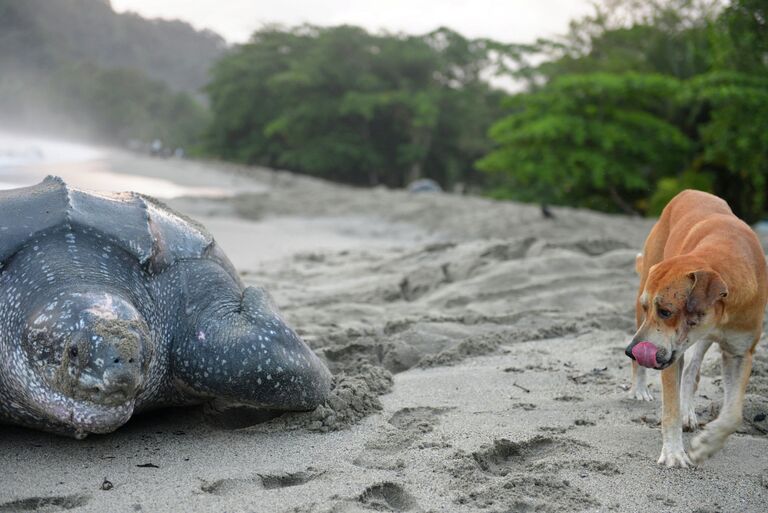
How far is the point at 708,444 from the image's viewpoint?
6.48ft

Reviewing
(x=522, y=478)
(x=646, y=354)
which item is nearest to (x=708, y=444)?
A: (x=646, y=354)

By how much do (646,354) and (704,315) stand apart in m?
0.18

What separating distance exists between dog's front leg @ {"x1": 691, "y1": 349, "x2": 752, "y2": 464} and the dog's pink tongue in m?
0.29

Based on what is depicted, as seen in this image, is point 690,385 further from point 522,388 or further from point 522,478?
point 522,478

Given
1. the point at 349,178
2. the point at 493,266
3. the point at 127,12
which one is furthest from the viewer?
the point at 127,12

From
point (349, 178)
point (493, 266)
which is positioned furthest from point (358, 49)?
point (493, 266)

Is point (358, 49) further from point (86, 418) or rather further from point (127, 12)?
point (86, 418)

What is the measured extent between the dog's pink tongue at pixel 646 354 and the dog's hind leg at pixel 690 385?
486mm

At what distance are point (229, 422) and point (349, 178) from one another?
70.9 ft

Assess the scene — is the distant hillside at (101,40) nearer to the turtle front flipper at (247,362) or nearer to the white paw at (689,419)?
the turtle front flipper at (247,362)

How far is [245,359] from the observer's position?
230cm

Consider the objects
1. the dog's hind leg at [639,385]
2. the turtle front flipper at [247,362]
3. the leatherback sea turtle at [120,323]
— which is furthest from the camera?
the dog's hind leg at [639,385]

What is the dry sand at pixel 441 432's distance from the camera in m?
1.84

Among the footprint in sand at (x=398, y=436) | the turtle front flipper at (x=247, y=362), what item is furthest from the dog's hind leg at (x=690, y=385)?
the turtle front flipper at (x=247, y=362)
